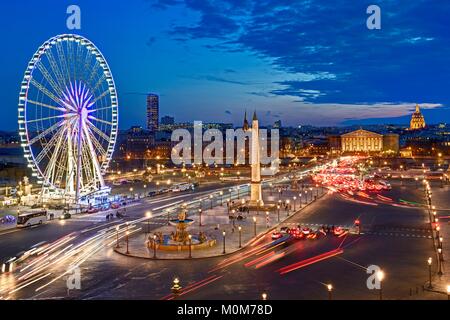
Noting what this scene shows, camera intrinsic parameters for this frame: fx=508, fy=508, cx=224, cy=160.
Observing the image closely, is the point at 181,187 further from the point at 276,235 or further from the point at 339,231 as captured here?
the point at 276,235

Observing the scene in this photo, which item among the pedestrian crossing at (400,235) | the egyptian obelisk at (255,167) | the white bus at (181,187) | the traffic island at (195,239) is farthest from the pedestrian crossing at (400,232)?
the white bus at (181,187)

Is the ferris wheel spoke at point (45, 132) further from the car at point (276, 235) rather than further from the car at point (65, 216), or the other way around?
the car at point (276, 235)

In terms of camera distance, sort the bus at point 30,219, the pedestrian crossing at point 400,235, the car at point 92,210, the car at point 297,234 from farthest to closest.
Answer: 1. the car at point 92,210
2. the bus at point 30,219
3. the pedestrian crossing at point 400,235
4. the car at point 297,234

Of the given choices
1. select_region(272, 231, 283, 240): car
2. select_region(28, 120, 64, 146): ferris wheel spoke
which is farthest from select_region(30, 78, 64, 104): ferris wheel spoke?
select_region(272, 231, 283, 240): car

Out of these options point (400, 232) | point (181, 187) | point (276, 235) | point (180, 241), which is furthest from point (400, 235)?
point (181, 187)

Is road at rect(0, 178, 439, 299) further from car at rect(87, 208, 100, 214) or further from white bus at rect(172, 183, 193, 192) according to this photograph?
white bus at rect(172, 183, 193, 192)

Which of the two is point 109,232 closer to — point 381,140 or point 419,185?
point 419,185
